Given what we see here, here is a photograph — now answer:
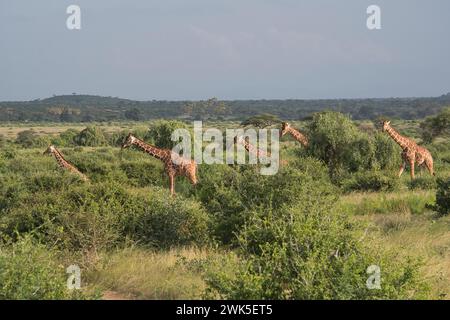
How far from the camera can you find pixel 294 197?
873 cm

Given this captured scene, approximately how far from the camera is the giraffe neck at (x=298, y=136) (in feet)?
61.3

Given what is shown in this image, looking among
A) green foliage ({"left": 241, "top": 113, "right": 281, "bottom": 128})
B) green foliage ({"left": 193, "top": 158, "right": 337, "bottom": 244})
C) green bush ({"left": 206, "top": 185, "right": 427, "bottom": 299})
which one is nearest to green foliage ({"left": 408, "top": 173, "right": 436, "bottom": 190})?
green foliage ({"left": 241, "top": 113, "right": 281, "bottom": 128})

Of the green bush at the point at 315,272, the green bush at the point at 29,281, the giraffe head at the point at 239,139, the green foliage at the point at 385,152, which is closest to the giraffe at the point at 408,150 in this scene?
the green foliage at the point at 385,152

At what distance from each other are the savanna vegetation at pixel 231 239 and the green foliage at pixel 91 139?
30.6m

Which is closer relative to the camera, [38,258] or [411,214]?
[38,258]

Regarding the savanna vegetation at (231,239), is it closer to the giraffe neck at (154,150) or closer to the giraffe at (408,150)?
the giraffe neck at (154,150)

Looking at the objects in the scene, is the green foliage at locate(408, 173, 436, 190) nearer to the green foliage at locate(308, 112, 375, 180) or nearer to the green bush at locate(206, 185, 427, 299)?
the green foliage at locate(308, 112, 375, 180)

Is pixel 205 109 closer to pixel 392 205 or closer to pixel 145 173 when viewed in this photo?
pixel 145 173

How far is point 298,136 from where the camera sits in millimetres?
18828

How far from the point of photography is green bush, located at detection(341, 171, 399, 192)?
17.1m

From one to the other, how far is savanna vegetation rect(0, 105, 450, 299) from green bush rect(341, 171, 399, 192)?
0.03 metres

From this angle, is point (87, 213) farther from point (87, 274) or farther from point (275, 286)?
point (275, 286)
